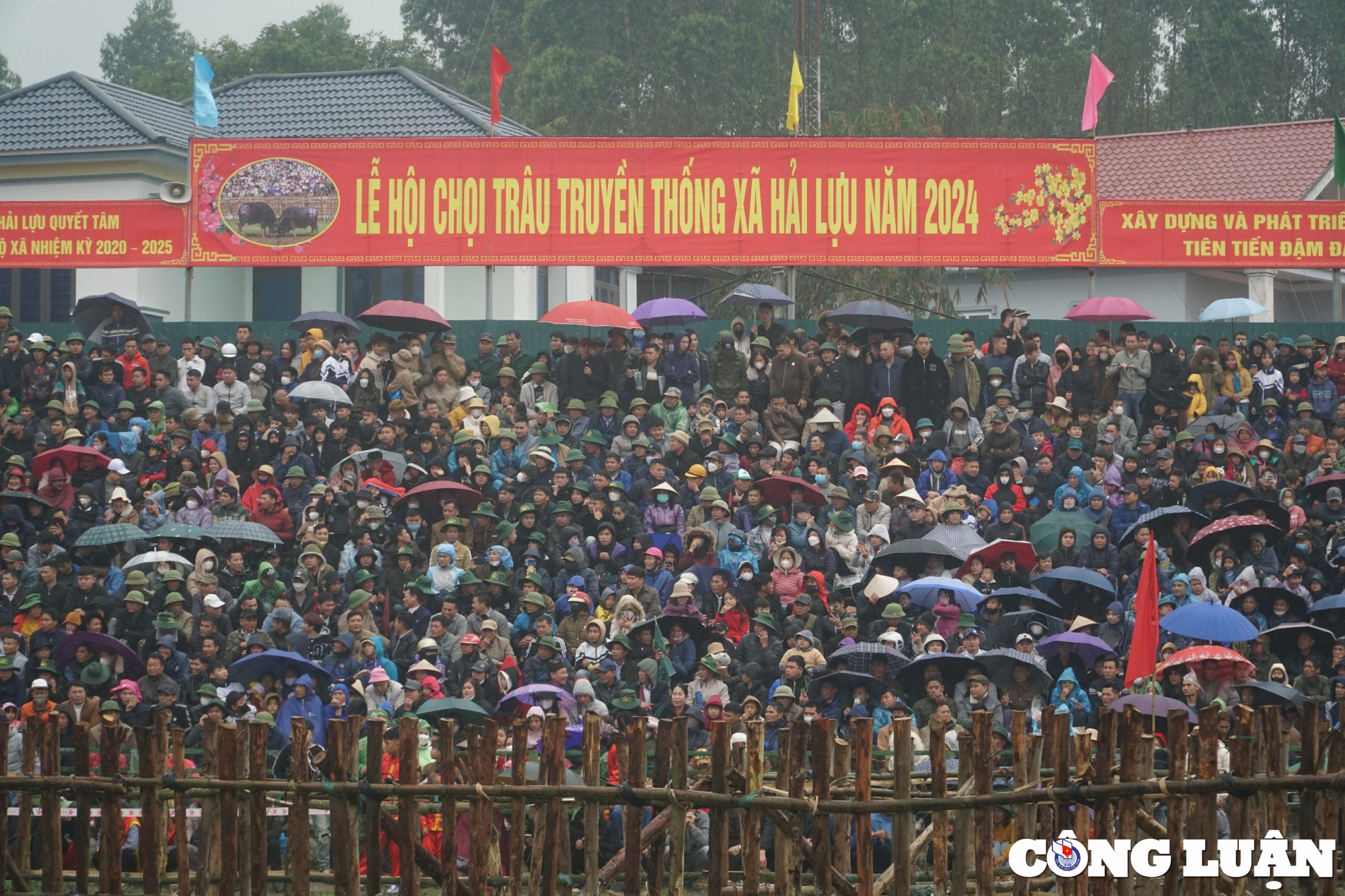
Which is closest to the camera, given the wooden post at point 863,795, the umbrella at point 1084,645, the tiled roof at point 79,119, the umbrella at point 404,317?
the wooden post at point 863,795

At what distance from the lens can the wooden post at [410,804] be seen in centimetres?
990

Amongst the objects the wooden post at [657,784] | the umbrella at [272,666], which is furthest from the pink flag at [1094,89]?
the wooden post at [657,784]

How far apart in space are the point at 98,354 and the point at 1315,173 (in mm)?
28004

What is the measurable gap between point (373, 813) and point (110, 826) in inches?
74.4

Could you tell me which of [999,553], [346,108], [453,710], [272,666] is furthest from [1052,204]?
[346,108]

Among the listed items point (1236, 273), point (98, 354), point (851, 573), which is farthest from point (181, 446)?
point (1236, 273)

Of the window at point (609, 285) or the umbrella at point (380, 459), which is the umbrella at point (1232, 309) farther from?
the window at point (609, 285)

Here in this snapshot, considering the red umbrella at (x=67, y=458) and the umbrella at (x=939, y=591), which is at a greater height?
the red umbrella at (x=67, y=458)

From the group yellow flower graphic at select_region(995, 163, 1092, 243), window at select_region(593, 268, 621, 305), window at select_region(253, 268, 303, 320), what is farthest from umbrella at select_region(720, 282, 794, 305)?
window at select_region(253, 268, 303, 320)

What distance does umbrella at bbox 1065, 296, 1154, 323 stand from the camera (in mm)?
23969

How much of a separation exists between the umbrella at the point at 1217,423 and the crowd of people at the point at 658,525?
0.04 meters

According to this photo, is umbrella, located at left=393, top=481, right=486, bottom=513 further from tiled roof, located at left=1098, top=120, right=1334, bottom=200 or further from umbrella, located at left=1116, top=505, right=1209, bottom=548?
tiled roof, located at left=1098, top=120, right=1334, bottom=200

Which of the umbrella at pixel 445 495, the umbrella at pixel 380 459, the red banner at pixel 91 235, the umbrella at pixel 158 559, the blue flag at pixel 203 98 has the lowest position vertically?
the umbrella at pixel 158 559

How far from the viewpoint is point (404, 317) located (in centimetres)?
2328
